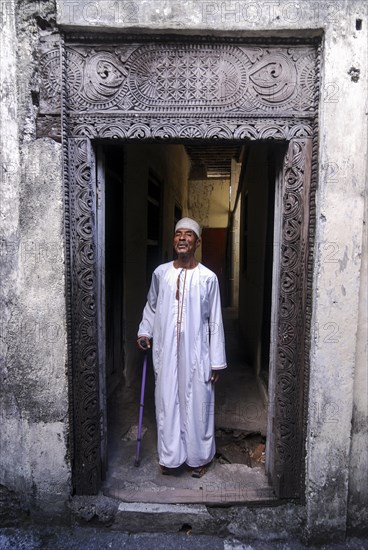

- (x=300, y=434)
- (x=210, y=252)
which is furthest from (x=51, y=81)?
(x=210, y=252)

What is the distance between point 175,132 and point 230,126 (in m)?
0.35

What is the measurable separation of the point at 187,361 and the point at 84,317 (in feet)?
2.81

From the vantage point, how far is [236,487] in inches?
100

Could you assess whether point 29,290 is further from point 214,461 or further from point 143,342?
point 214,461

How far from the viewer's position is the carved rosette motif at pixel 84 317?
2256mm

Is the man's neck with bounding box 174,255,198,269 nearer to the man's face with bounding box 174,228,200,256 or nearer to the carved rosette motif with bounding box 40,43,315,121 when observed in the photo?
the man's face with bounding box 174,228,200,256

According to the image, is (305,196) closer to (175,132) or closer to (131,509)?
(175,132)

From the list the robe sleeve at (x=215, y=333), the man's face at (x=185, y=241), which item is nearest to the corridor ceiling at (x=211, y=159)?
the man's face at (x=185, y=241)

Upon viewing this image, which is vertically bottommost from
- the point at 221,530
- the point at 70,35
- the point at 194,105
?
the point at 221,530

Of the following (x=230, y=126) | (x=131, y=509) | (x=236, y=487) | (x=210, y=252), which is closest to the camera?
(x=230, y=126)

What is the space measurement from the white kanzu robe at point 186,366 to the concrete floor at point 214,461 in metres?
0.16

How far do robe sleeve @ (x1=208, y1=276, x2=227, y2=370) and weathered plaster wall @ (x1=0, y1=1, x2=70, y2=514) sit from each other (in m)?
1.10

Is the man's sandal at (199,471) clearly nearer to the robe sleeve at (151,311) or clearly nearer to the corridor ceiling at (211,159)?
the robe sleeve at (151,311)

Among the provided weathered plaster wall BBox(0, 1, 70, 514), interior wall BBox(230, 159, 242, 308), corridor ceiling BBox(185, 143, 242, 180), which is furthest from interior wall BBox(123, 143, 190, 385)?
interior wall BBox(230, 159, 242, 308)
